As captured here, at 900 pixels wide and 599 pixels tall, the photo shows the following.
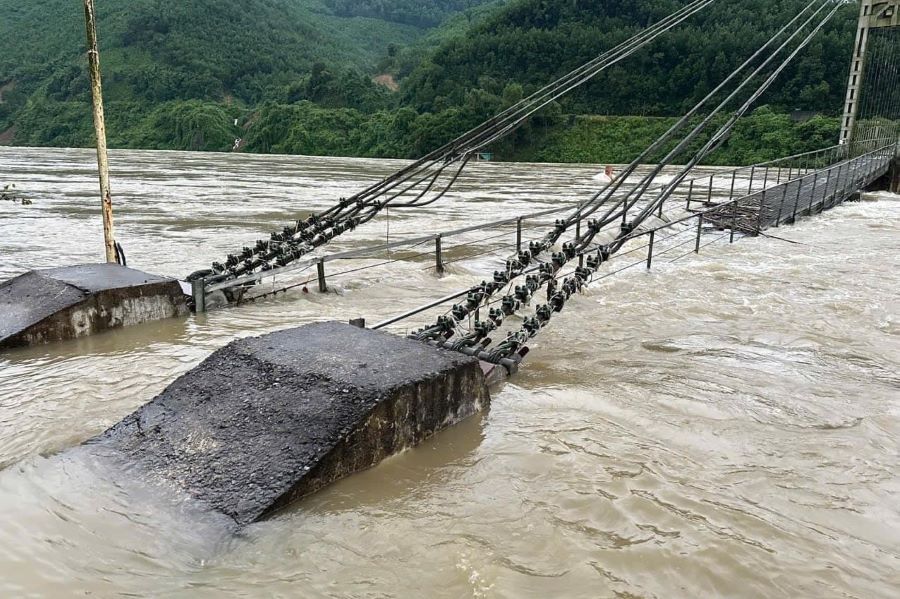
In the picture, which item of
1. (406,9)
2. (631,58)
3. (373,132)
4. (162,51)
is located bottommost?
(373,132)

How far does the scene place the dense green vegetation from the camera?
58094 mm

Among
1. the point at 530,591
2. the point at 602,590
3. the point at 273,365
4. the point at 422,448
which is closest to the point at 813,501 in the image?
the point at 602,590

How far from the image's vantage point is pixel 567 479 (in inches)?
144

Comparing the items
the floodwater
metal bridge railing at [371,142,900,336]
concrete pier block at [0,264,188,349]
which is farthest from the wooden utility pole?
metal bridge railing at [371,142,900,336]

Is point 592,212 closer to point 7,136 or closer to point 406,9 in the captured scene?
point 7,136

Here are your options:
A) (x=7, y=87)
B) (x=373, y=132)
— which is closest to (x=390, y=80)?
(x=373, y=132)

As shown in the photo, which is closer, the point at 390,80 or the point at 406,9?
the point at 390,80

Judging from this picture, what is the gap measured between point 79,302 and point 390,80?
379ft

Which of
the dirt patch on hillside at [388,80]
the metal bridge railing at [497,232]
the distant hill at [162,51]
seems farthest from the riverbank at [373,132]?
the dirt patch on hillside at [388,80]

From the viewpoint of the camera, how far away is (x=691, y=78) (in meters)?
67.6

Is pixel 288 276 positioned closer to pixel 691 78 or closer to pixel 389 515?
pixel 389 515

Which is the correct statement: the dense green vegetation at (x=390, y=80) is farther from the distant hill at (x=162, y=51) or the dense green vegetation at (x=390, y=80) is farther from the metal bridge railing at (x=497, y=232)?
the metal bridge railing at (x=497, y=232)

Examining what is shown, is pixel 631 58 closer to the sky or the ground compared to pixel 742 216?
closer to the sky

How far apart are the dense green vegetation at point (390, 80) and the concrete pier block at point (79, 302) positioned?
49.8 metres
